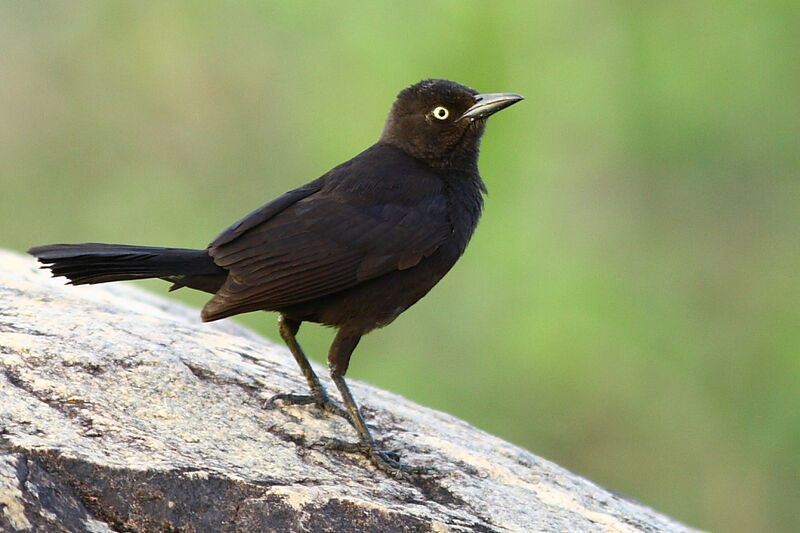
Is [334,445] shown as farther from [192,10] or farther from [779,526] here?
[192,10]

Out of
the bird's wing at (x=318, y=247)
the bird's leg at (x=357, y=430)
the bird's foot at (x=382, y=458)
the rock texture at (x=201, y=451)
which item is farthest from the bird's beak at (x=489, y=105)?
the bird's foot at (x=382, y=458)

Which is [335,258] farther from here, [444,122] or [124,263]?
[444,122]

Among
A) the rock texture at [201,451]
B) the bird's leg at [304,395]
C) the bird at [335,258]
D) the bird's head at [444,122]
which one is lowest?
the rock texture at [201,451]

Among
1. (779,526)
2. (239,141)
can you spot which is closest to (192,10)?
(239,141)

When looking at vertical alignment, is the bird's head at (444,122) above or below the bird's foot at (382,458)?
above

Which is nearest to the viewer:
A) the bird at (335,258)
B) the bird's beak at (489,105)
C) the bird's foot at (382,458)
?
the bird's foot at (382,458)

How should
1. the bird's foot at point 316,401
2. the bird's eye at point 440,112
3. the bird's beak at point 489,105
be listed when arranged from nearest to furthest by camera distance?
the bird's foot at point 316,401
the bird's beak at point 489,105
the bird's eye at point 440,112

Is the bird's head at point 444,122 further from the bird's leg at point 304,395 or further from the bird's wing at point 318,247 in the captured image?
the bird's leg at point 304,395

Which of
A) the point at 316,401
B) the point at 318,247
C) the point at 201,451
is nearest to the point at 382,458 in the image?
the point at 316,401

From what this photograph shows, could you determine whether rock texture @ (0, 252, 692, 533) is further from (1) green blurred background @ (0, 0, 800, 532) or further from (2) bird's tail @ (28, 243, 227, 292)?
(1) green blurred background @ (0, 0, 800, 532)

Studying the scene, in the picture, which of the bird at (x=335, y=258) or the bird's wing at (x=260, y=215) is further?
the bird's wing at (x=260, y=215)
